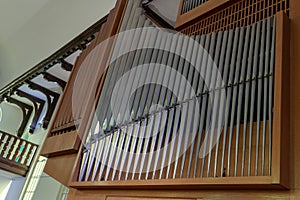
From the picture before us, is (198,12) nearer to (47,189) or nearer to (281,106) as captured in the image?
(281,106)

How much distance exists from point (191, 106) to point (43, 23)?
3080mm

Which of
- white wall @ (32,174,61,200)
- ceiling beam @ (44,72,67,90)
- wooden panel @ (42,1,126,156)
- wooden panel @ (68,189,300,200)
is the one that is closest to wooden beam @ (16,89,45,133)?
ceiling beam @ (44,72,67,90)

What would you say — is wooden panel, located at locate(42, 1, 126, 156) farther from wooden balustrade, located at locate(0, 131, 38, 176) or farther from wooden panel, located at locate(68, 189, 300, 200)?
wooden balustrade, located at locate(0, 131, 38, 176)

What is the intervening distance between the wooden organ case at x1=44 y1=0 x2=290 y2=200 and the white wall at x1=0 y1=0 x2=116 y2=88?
4.71 ft

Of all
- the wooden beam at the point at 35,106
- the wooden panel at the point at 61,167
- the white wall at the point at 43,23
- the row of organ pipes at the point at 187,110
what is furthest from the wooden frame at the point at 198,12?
the wooden beam at the point at 35,106

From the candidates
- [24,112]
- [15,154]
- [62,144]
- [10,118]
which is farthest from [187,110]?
[10,118]

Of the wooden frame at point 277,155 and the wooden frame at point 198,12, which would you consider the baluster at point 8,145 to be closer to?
the wooden frame at point 198,12

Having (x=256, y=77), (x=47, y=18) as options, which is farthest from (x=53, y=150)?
(x=47, y=18)

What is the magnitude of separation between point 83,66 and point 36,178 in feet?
17.2

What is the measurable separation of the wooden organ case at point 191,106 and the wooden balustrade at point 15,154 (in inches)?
218

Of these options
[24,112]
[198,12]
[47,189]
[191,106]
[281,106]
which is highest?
[24,112]

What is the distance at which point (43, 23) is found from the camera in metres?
4.19

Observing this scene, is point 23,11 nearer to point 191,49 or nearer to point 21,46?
point 21,46

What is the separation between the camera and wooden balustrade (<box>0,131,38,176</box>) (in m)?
7.60
